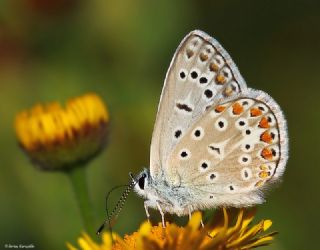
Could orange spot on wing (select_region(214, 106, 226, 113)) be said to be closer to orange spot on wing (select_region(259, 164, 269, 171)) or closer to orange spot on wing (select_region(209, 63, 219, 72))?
orange spot on wing (select_region(209, 63, 219, 72))

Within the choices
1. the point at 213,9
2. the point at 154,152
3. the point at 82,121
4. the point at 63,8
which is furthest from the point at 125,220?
the point at 213,9

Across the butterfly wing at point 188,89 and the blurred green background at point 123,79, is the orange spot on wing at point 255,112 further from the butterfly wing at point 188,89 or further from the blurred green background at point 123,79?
the blurred green background at point 123,79

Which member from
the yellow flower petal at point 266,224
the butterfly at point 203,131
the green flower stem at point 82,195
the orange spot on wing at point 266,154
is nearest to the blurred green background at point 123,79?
the green flower stem at point 82,195

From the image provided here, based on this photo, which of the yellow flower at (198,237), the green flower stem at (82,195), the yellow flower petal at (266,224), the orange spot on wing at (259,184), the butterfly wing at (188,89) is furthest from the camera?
the green flower stem at (82,195)

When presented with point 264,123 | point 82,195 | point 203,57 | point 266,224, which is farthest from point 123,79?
point 266,224

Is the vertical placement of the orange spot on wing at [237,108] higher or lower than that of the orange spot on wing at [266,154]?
higher

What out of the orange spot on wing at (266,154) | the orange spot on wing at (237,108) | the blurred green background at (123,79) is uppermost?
the orange spot on wing at (237,108)
